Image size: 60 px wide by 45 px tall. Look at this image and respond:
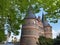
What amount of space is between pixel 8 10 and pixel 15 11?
0.82 metres

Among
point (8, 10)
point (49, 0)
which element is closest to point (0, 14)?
point (8, 10)

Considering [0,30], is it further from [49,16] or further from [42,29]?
[42,29]

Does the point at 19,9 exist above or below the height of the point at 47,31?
above

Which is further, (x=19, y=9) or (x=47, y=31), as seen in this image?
(x=47, y=31)

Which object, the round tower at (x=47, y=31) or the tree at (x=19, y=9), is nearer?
A: the tree at (x=19, y=9)

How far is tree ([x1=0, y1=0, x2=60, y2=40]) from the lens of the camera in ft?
51.4

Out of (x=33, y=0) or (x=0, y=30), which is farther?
(x=0, y=30)

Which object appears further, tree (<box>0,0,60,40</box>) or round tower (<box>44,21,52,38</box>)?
round tower (<box>44,21,52,38</box>)

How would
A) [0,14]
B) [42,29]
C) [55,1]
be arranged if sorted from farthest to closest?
[42,29]
[55,1]
[0,14]

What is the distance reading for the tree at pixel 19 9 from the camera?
15664mm

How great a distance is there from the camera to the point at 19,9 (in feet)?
53.7

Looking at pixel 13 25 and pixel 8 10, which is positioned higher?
pixel 8 10

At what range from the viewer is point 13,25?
55.0 feet

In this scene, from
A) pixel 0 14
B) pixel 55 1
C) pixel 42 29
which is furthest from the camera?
pixel 42 29
